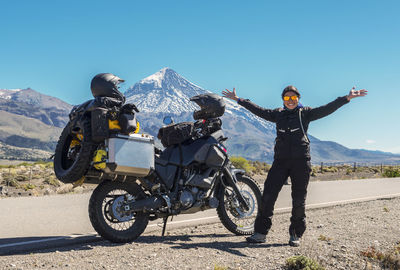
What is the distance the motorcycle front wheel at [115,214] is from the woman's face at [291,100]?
2.48 meters

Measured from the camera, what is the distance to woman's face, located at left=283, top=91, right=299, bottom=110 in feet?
21.4

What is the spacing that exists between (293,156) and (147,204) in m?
2.18

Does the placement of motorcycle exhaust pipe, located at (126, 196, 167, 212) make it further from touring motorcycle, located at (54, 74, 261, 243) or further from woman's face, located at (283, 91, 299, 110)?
woman's face, located at (283, 91, 299, 110)

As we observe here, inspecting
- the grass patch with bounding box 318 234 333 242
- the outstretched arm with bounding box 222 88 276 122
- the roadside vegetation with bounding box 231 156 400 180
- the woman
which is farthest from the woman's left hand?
the roadside vegetation with bounding box 231 156 400 180

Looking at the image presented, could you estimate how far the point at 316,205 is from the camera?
1124 centimetres

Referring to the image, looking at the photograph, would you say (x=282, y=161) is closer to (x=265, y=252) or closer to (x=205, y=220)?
(x=265, y=252)

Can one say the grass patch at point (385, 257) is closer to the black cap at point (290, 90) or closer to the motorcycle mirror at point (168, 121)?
the black cap at point (290, 90)

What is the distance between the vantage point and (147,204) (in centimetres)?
602

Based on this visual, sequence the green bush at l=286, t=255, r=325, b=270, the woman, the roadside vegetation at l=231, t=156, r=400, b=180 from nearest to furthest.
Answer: the green bush at l=286, t=255, r=325, b=270, the woman, the roadside vegetation at l=231, t=156, r=400, b=180

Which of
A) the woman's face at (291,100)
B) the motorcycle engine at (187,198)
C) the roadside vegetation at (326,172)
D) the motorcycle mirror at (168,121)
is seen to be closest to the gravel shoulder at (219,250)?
the motorcycle engine at (187,198)

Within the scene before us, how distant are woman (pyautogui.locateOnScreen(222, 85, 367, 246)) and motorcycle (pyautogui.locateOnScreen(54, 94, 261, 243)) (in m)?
0.67

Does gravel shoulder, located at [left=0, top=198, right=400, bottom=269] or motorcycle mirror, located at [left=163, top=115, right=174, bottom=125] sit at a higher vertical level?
motorcycle mirror, located at [left=163, top=115, right=174, bottom=125]

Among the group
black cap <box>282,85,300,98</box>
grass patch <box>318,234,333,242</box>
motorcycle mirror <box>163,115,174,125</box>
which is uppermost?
black cap <box>282,85,300,98</box>

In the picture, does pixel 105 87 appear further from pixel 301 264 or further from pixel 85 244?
pixel 301 264
